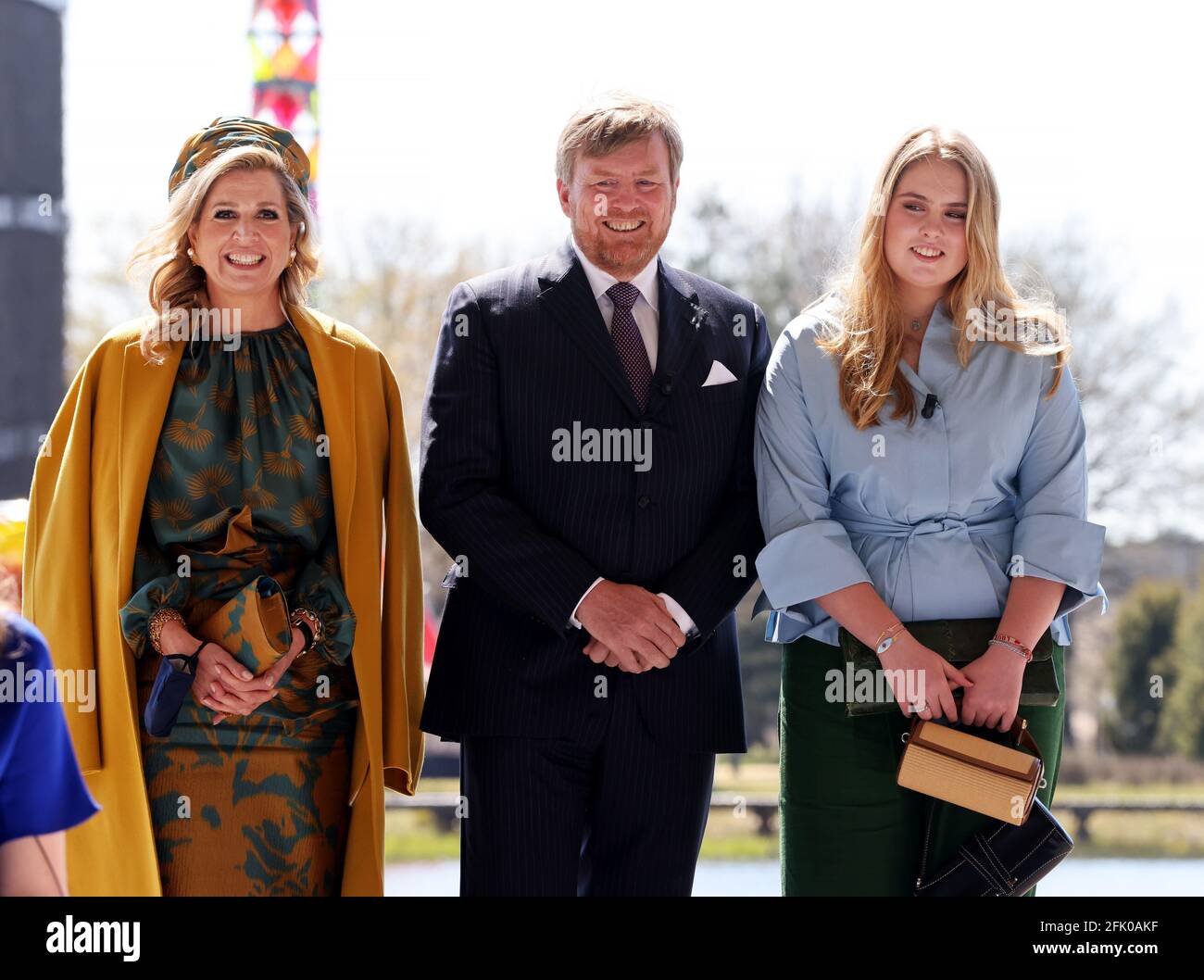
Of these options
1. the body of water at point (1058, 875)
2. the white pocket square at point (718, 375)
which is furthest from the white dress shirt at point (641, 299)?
the body of water at point (1058, 875)

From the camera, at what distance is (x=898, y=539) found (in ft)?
8.71

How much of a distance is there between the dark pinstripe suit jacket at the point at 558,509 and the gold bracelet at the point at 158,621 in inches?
19.9

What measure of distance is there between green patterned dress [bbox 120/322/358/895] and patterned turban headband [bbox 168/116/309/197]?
0.34 meters

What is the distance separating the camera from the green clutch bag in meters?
2.57

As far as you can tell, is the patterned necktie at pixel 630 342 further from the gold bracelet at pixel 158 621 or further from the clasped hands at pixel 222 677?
the gold bracelet at pixel 158 621

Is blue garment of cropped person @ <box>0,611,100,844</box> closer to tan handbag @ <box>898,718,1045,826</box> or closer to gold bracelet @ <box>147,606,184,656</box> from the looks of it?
gold bracelet @ <box>147,606,184,656</box>

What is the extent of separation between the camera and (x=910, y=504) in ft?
8.61

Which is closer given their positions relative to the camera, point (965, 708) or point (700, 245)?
point (965, 708)

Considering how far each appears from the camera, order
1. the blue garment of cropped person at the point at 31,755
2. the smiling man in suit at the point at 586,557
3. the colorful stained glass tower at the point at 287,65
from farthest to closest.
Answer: the colorful stained glass tower at the point at 287,65
the smiling man in suit at the point at 586,557
the blue garment of cropped person at the point at 31,755

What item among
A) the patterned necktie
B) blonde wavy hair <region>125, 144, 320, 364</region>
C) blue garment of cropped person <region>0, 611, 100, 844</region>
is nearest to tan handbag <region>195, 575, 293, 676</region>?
blonde wavy hair <region>125, 144, 320, 364</region>

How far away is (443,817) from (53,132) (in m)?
5.38

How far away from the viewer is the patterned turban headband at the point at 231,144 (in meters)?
2.66
